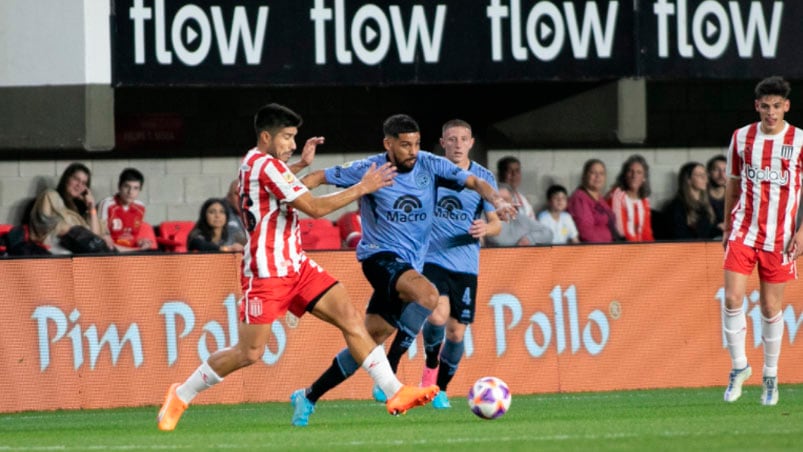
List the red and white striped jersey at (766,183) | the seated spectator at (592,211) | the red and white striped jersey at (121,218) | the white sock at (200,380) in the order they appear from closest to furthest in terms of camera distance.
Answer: the white sock at (200,380) < the red and white striped jersey at (766,183) < the red and white striped jersey at (121,218) < the seated spectator at (592,211)

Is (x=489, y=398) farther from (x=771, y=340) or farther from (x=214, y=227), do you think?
(x=214, y=227)

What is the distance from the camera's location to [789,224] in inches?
408

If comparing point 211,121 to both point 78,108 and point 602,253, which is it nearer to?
point 78,108

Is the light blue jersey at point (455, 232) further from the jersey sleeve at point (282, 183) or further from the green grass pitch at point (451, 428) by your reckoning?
the jersey sleeve at point (282, 183)

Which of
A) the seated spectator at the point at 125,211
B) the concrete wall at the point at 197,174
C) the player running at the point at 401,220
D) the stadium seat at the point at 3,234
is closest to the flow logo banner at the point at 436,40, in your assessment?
the seated spectator at the point at 125,211

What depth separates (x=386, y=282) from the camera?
10.1m

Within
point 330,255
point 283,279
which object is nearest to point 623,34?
point 330,255

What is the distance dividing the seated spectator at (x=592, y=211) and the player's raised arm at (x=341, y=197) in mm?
7008

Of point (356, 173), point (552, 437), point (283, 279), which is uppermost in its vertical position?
point (356, 173)

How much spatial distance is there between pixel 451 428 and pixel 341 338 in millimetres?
4364

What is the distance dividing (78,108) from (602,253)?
5.11 m

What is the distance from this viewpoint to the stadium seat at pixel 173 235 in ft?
51.4

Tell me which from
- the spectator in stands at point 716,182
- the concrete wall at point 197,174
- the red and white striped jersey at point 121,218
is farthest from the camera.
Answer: the spectator in stands at point 716,182

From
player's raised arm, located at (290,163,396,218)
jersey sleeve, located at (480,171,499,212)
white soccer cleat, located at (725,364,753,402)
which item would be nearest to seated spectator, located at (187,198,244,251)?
jersey sleeve, located at (480,171,499,212)
